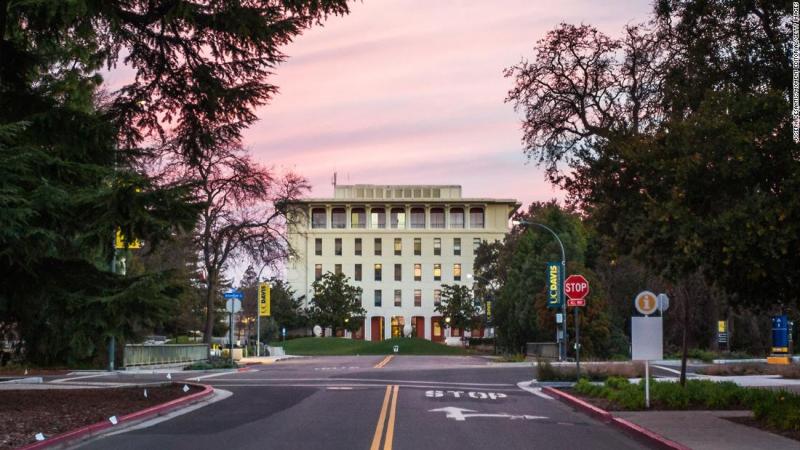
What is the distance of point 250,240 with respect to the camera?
165ft

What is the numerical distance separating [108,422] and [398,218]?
111509 millimetres

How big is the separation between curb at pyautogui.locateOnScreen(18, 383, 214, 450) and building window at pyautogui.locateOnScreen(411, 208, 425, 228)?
339 ft

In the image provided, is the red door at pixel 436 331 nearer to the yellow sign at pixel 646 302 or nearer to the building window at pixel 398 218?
the building window at pixel 398 218

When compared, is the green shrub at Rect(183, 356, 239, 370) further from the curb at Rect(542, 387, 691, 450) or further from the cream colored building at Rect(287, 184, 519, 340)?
the cream colored building at Rect(287, 184, 519, 340)

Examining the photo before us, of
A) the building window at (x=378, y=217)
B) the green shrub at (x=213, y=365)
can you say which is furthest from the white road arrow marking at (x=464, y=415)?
the building window at (x=378, y=217)

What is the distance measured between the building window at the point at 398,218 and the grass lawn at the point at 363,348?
40620 mm

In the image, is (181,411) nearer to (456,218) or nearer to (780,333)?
(780,333)

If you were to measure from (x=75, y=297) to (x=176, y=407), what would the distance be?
12.8ft

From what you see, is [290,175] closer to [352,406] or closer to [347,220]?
[352,406]

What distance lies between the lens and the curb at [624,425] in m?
13.2

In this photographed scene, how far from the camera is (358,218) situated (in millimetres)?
128625

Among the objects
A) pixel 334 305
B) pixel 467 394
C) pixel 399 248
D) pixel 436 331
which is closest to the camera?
pixel 467 394

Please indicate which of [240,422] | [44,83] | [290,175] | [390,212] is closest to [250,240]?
[290,175]

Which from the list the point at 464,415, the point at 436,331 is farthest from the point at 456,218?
the point at 464,415
